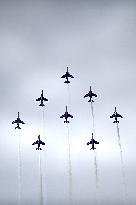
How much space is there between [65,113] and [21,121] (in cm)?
2016

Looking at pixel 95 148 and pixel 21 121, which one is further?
pixel 21 121

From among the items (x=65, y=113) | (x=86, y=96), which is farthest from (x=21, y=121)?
(x=86, y=96)

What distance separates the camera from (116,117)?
115062 millimetres

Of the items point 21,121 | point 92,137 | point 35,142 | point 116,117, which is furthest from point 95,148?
point 21,121

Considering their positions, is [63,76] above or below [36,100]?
above

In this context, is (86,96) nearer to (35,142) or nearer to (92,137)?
(92,137)

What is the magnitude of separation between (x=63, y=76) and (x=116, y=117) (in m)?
28.0

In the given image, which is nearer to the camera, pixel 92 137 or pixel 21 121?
pixel 92 137

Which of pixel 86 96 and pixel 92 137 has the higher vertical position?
pixel 86 96

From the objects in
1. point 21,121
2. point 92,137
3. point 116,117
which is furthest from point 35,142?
point 116,117

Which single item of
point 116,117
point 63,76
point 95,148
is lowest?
point 95,148

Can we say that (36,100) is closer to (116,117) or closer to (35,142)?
(35,142)

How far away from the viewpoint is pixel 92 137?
363 feet

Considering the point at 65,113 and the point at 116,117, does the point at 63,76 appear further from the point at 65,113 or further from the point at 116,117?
the point at 116,117
